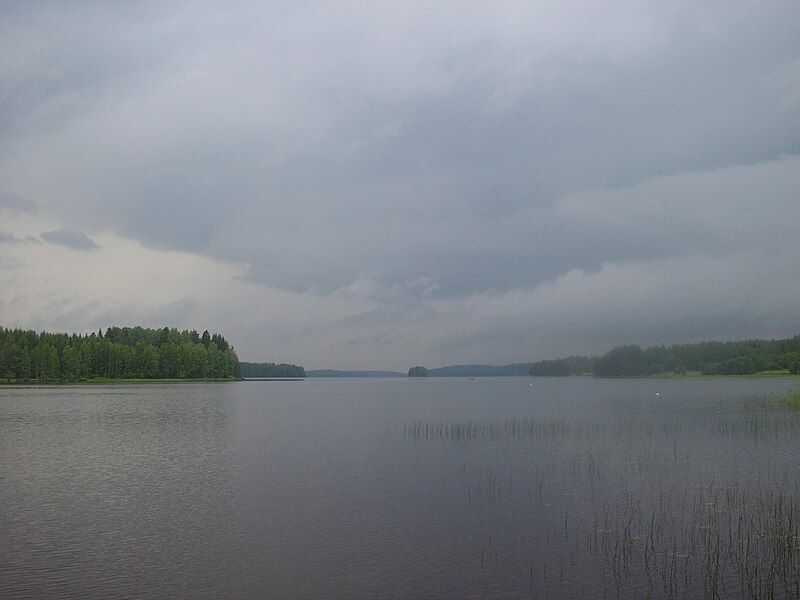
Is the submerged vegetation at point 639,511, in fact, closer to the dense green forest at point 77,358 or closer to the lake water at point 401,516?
the lake water at point 401,516

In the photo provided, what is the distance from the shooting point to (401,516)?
23.3m

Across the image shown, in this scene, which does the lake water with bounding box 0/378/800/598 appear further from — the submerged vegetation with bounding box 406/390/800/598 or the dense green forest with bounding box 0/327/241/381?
the dense green forest with bounding box 0/327/241/381

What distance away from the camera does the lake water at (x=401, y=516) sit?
655 inches

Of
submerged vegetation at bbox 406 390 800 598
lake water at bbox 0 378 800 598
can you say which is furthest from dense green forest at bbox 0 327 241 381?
submerged vegetation at bbox 406 390 800 598

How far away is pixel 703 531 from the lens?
2089 cm

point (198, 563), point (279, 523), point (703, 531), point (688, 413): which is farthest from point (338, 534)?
point (688, 413)

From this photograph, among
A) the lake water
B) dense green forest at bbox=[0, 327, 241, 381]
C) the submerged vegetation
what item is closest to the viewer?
the lake water

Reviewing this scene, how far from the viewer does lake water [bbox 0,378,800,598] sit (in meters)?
16.6

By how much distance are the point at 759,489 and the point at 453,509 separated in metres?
14.1

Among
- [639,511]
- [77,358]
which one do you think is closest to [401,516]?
[639,511]

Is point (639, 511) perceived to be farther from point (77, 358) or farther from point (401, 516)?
point (77, 358)

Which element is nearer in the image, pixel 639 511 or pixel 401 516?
pixel 401 516

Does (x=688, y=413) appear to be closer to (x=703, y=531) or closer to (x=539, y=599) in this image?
(x=703, y=531)

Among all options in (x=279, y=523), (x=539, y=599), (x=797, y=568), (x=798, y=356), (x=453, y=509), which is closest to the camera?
(x=539, y=599)
